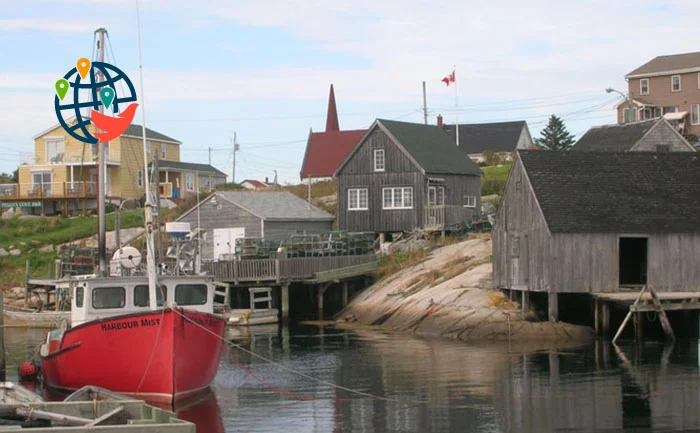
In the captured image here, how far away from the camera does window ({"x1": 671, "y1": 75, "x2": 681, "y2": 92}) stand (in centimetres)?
8605

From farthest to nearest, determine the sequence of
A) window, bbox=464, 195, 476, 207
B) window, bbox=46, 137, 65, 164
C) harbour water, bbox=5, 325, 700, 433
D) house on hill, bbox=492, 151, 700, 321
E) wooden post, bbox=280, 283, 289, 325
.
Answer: window, bbox=46, 137, 65, 164
window, bbox=464, 195, 476, 207
wooden post, bbox=280, 283, 289, 325
house on hill, bbox=492, 151, 700, 321
harbour water, bbox=5, 325, 700, 433

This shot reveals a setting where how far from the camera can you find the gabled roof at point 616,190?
40594 millimetres

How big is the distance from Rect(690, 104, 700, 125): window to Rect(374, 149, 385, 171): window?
113ft

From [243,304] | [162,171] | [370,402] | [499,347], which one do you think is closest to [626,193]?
[499,347]

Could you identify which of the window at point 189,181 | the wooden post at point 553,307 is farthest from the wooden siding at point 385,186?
the window at point 189,181

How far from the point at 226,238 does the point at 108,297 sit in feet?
100

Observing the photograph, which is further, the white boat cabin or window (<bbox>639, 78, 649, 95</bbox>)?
window (<bbox>639, 78, 649, 95</bbox>)

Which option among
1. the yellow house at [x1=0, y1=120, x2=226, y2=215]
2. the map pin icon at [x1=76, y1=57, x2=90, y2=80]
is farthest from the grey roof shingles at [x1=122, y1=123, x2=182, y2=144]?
the map pin icon at [x1=76, y1=57, x2=90, y2=80]

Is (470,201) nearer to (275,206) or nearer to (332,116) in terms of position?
(275,206)

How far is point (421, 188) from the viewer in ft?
202

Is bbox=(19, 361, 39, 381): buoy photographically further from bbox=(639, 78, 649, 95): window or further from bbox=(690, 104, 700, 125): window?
bbox=(639, 78, 649, 95): window

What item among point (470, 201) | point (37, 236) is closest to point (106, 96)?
point (470, 201)

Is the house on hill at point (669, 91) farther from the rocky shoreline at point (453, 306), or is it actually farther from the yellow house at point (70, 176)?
the yellow house at point (70, 176)

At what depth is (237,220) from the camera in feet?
198
